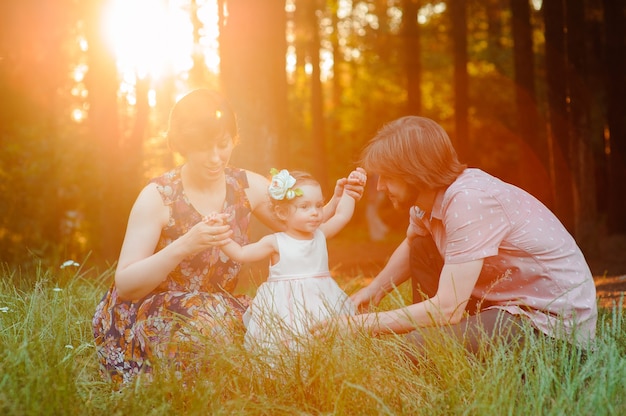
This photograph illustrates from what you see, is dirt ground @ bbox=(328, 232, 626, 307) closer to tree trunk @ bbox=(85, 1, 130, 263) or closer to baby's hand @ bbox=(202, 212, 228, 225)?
baby's hand @ bbox=(202, 212, 228, 225)

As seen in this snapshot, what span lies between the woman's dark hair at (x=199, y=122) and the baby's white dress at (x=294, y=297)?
0.64 m

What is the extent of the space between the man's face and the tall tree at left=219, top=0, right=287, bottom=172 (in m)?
3.15

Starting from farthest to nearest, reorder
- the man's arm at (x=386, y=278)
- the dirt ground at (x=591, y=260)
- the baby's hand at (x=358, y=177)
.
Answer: the dirt ground at (x=591, y=260)
the man's arm at (x=386, y=278)
the baby's hand at (x=358, y=177)

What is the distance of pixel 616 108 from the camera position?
1409cm

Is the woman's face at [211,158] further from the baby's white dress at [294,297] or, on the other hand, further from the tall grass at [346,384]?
the tall grass at [346,384]

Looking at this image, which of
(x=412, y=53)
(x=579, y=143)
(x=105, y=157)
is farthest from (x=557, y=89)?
(x=412, y=53)

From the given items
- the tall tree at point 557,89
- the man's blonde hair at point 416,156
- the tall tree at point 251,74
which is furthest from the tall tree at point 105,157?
the man's blonde hair at point 416,156

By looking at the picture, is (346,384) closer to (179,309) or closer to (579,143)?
(179,309)

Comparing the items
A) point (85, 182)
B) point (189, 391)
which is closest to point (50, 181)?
point (85, 182)

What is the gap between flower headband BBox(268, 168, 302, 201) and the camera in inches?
163

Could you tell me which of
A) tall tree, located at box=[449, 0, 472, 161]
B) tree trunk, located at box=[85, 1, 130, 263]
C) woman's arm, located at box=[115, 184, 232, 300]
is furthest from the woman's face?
tall tree, located at box=[449, 0, 472, 161]

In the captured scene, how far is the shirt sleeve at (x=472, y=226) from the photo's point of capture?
3631 mm

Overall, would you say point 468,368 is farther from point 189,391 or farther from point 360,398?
point 189,391

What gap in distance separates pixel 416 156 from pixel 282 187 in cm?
77
